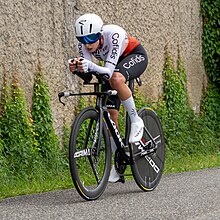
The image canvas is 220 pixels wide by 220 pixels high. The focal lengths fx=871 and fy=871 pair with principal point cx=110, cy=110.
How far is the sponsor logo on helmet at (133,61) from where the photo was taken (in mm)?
8039

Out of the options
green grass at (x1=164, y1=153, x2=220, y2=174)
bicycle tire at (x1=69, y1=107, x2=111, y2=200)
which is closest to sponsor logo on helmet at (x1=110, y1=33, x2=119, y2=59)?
bicycle tire at (x1=69, y1=107, x2=111, y2=200)

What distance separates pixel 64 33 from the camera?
11180 mm

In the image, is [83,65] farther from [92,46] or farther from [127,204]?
[127,204]

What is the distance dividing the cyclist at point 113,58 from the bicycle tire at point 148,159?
0.20 metres

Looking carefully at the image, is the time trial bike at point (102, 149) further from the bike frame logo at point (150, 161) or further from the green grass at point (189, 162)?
the green grass at point (189, 162)

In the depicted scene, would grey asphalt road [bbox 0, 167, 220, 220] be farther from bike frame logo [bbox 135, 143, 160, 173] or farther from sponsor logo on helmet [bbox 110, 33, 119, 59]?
sponsor logo on helmet [bbox 110, 33, 119, 59]

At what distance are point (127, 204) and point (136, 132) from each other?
3.82 ft

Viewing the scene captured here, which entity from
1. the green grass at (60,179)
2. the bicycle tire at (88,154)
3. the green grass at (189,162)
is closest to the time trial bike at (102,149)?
the bicycle tire at (88,154)

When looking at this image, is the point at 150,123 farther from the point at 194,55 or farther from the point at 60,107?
the point at 194,55

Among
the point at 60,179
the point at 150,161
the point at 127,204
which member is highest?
the point at 150,161

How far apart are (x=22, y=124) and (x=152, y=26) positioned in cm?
389

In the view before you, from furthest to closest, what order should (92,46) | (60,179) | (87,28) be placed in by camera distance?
(60,179), (92,46), (87,28)

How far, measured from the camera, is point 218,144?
14742 millimetres

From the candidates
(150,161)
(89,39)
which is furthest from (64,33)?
(89,39)
